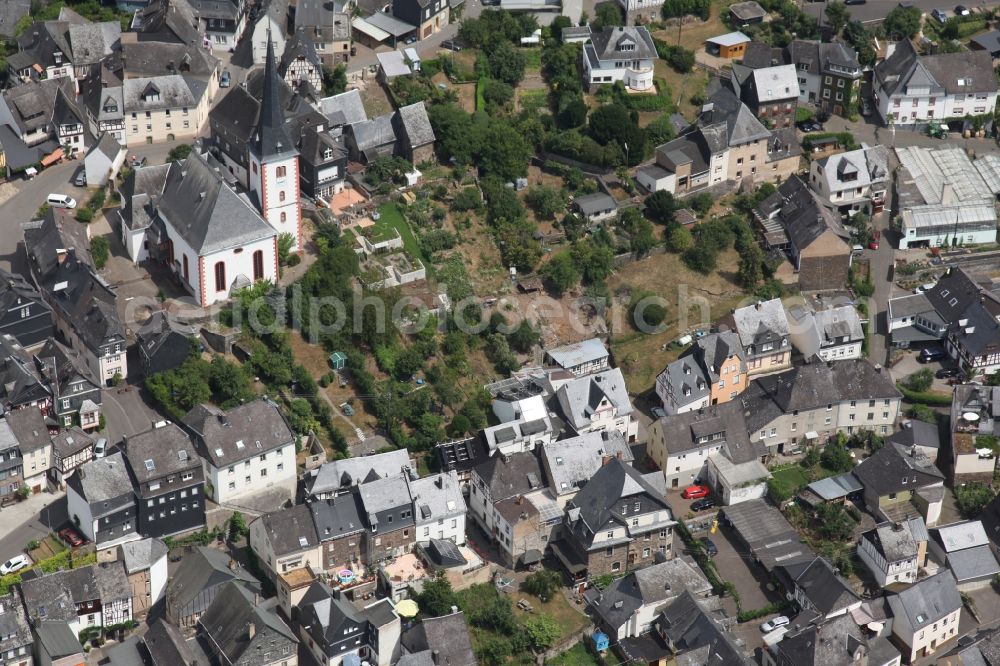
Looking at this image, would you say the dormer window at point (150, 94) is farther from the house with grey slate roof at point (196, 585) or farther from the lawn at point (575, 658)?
the lawn at point (575, 658)

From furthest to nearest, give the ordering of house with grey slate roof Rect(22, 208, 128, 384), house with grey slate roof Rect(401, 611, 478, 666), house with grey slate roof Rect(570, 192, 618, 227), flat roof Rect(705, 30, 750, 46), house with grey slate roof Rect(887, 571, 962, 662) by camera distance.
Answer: flat roof Rect(705, 30, 750, 46), house with grey slate roof Rect(570, 192, 618, 227), house with grey slate roof Rect(22, 208, 128, 384), house with grey slate roof Rect(887, 571, 962, 662), house with grey slate roof Rect(401, 611, 478, 666)

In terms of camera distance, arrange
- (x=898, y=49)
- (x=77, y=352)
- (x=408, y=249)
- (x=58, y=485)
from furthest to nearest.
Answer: (x=898, y=49)
(x=408, y=249)
(x=77, y=352)
(x=58, y=485)

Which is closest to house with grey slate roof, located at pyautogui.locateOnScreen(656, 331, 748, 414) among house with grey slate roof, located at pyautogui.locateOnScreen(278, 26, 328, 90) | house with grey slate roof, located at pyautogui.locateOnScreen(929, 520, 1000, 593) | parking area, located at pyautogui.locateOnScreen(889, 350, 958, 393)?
parking area, located at pyautogui.locateOnScreen(889, 350, 958, 393)

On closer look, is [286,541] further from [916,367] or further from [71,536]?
[916,367]

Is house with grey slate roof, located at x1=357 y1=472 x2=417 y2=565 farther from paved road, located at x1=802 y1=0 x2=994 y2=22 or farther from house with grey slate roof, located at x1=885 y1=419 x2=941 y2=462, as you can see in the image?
paved road, located at x1=802 y1=0 x2=994 y2=22

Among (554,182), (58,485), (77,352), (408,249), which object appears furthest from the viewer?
(554,182)

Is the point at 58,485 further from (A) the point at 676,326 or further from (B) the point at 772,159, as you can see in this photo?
(B) the point at 772,159

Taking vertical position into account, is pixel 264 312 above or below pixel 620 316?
above

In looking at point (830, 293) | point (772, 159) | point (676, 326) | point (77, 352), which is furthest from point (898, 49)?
point (77, 352)
